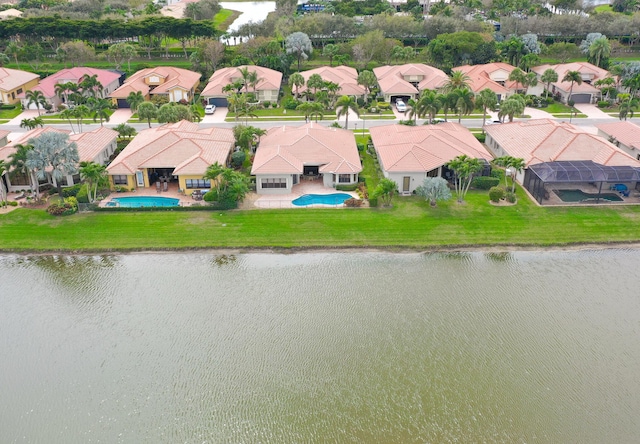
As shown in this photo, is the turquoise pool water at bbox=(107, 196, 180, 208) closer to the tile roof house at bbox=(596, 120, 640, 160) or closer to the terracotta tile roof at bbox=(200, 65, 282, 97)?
the terracotta tile roof at bbox=(200, 65, 282, 97)

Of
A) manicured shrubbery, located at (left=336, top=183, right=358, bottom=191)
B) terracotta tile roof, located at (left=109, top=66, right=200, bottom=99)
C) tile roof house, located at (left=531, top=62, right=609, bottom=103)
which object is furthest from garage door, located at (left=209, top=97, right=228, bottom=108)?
tile roof house, located at (left=531, top=62, right=609, bottom=103)

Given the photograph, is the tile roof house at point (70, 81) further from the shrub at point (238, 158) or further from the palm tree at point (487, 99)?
the palm tree at point (487, 99)

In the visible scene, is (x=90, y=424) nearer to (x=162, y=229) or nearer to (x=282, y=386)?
(x=282, y=386)

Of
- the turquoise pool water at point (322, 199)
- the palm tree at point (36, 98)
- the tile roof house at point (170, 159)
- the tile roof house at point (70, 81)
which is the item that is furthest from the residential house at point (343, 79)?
the palm tree at point (36, 98)

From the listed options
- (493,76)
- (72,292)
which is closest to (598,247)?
(72,292)

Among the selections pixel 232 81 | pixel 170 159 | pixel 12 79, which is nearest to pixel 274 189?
pixel 170 159
